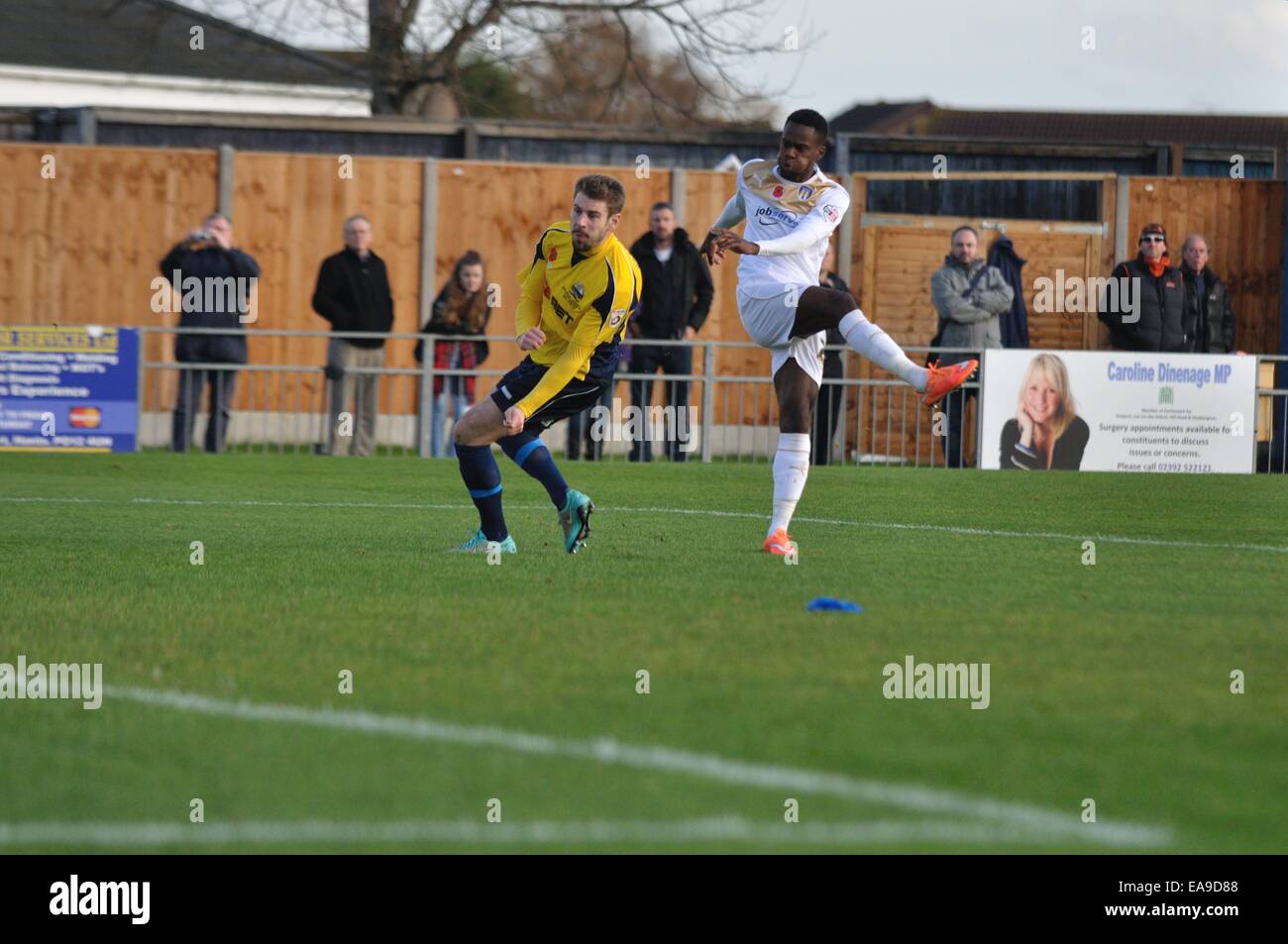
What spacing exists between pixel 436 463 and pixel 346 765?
13.2 meters

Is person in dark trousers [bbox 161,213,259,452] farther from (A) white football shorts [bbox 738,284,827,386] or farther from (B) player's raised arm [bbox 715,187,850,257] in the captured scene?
(B) player's raised arm [bbox 715,187,850,257]

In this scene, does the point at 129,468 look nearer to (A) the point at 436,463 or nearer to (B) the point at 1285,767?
(A) the point at 436,463

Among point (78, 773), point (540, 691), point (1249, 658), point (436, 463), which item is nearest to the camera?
point (78, 773)

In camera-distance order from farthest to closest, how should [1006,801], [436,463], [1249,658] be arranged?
[436,463]
[1249,658]
[1006,801]

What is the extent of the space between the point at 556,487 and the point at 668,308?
9.32 metres

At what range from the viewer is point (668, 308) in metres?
19.2

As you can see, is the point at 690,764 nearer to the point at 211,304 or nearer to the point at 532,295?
the point at 532,295

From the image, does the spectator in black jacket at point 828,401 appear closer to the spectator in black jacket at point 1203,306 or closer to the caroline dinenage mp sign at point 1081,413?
the caroline dinenage mp sign at point 1081,413

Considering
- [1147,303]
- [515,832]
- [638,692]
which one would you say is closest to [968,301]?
[1147,303]

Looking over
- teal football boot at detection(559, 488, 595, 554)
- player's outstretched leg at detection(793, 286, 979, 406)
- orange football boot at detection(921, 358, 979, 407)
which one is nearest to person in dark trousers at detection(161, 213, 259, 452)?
teal football boot at detection(559, 488, 595, 554)

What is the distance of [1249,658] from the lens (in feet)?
→ 21.6
